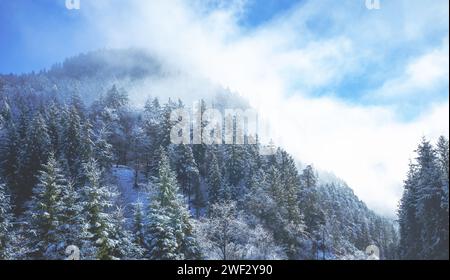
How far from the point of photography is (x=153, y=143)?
75.2 meters

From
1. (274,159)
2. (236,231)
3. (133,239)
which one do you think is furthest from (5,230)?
(274,159)

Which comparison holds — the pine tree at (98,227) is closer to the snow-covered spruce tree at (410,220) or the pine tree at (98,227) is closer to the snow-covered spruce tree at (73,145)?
the snow-covered spruce tree at (73,145)

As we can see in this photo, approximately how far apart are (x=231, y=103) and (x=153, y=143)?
113694 mm

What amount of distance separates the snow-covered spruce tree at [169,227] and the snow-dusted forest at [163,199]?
0.35ft

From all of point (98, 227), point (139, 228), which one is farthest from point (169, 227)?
point (98, 227)

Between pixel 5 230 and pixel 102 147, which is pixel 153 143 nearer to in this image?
pixel 102 147

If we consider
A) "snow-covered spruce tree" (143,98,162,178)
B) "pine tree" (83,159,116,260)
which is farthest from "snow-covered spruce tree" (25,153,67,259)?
"snow-covered spruce tree" (143,98,162,178)

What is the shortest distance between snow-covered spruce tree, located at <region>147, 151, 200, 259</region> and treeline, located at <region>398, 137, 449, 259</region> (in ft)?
75.0

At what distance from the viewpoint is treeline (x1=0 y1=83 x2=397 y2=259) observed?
1374 inches

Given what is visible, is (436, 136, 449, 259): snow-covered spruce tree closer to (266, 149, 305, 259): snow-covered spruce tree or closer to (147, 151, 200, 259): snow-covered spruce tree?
(266, 149, 305, 259): snow-covered spruce tree

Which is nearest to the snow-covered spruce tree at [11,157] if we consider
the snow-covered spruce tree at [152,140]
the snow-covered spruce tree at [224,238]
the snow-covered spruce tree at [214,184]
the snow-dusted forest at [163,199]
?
the snow-dusted forest at [163,199]

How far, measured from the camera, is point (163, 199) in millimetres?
42000

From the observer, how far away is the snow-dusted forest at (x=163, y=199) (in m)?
35.1
